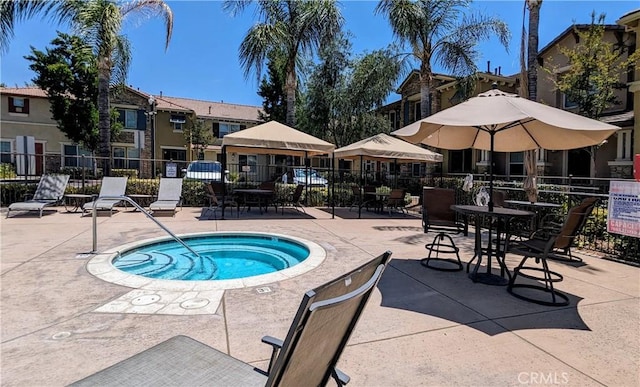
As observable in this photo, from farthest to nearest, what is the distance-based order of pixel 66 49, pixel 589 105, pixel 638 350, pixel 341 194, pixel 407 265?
1. pixel 66 49
2. pixel 341 194
3. pixel 589 105
4. pixel 407 265
5. pixel 638 350

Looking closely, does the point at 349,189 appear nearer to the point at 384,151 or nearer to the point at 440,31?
the point at 384,151

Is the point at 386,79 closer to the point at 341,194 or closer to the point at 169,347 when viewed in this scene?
the point at 341,194

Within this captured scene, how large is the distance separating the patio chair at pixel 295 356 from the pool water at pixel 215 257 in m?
3.65

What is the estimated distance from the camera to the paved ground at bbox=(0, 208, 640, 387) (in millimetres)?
2467

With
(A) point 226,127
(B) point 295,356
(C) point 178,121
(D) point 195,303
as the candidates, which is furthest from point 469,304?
(A) point 226,127

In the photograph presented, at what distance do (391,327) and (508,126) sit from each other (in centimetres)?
351

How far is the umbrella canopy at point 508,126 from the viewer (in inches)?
150

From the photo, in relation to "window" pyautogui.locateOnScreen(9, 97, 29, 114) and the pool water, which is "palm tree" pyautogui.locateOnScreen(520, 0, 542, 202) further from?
"window" pyautogui.locateOnScreen(9, 97, 29, 114)

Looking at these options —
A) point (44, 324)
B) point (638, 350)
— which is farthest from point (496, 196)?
point (44, 324)

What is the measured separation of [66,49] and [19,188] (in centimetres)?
1489

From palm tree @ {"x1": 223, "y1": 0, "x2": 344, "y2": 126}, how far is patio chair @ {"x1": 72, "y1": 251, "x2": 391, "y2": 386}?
1314 cm

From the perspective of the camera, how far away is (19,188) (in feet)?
35.1

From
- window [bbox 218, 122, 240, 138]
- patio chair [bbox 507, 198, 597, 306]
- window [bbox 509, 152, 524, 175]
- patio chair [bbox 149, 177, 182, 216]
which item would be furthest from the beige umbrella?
window [bbox 218, 122, 240, 138]

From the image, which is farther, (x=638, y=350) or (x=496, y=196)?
(x=496, y=196)
